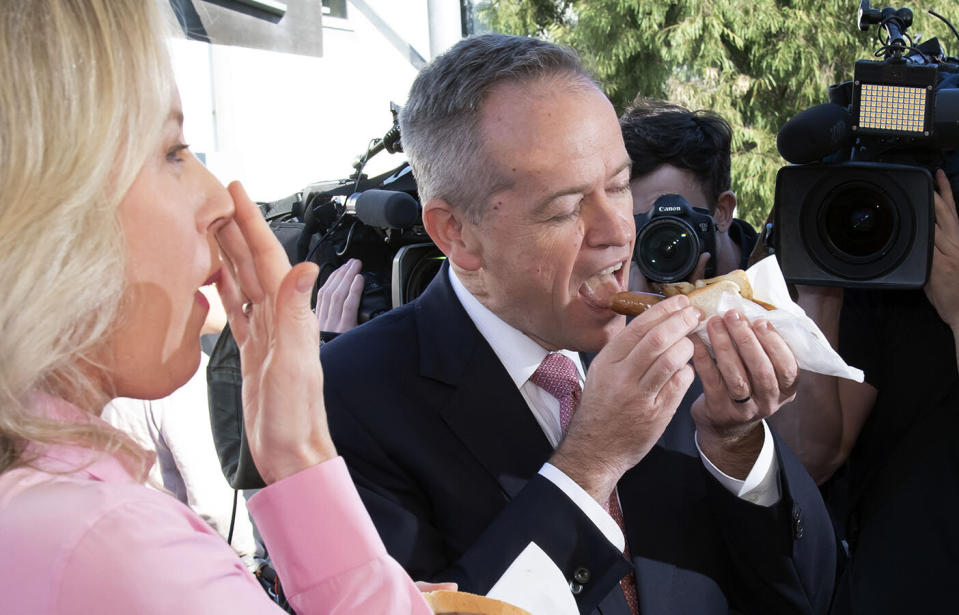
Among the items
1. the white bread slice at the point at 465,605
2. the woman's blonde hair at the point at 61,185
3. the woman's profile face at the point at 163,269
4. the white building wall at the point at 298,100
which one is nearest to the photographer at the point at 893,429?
the white bread slice at the point at 465,605

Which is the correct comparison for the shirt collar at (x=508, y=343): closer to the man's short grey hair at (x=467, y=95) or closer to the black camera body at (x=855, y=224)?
the man's short grey hair at (x=467, y=95)

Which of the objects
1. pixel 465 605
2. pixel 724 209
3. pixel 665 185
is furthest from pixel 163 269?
pixel 724 209

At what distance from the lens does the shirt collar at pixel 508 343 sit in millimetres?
1760

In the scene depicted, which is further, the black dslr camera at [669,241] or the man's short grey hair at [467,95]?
the black dslr camera at [669,241]

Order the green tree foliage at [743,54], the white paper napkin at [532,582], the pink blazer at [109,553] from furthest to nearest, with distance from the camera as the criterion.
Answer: the green tree foliage at [743,54] → the white paper napkin at [532,582] → the pink blazer at [109,553]

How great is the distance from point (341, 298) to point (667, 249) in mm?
936

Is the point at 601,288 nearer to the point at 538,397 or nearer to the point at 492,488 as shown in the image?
the point at 538,397

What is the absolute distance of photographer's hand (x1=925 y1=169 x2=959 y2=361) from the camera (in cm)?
207

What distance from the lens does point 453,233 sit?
6.29 feet

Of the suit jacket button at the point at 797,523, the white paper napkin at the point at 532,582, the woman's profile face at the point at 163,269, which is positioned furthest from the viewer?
the suit jacket button at the point at 797,523

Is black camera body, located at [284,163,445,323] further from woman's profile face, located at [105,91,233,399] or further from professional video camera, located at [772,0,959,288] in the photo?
woman's profile face, located at [105,91,233,399]

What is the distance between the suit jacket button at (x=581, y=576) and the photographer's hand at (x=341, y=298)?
1.30m

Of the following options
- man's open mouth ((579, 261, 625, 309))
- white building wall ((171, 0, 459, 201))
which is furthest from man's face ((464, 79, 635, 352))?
white building wall ((171, 0, 459, 201))

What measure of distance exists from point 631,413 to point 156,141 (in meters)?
0.90
